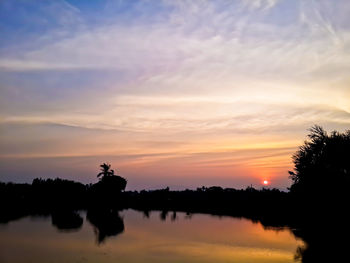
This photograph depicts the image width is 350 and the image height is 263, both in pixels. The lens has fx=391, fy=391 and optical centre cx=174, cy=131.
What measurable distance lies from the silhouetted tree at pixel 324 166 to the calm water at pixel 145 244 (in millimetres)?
6686

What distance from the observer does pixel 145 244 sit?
37.8 m

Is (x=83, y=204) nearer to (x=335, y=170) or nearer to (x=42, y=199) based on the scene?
(x=42, y=199)

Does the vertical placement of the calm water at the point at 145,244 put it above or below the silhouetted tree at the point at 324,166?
below

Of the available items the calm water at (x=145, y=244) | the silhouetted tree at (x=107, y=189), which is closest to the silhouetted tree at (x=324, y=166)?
the calm water at (x=145, y=244)

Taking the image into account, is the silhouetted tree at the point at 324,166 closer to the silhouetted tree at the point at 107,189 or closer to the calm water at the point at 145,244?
the calm water at the point at 145,244

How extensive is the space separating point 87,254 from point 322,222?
31.1 meters

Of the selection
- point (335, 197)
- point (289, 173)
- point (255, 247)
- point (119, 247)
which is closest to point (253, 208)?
point (289, 173)

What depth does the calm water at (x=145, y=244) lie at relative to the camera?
99.6 feet

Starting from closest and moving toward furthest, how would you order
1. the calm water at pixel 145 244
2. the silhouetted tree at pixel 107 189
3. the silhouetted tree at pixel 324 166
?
the calm water at pixel 145 244 < the silhouetted tree at pixel 324 166 < the silhouetted tree at pixel 107 189

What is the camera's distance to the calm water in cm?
3034

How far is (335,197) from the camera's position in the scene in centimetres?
4650

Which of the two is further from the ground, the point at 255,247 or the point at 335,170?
the point at 335,170

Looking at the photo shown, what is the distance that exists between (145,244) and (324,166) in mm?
24196

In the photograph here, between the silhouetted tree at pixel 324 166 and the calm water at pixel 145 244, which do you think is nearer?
the calm water at pixel 145 244
